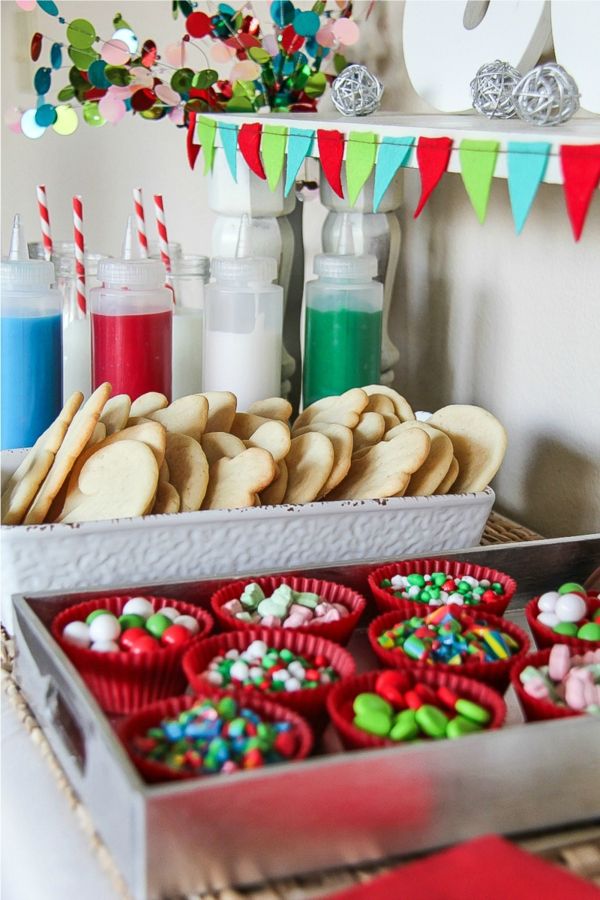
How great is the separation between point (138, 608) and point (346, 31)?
0.88 meters

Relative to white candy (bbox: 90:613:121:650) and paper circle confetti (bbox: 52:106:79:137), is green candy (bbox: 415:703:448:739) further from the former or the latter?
paper circle confetti (bbox: 52:106:79:137)

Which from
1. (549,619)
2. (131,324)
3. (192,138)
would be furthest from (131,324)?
(549,619)

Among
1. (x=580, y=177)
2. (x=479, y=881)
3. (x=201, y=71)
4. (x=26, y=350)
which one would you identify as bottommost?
(x=479, y=881)

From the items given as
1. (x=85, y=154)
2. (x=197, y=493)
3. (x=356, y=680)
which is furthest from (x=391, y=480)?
(x=85, y=154)

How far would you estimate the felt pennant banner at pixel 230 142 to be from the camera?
4.12 feet

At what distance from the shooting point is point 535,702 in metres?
0.68

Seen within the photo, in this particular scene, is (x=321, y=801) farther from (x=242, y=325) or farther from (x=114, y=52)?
(x=114, y=52)

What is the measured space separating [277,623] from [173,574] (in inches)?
5.3

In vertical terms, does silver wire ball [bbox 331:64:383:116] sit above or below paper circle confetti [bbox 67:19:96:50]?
below

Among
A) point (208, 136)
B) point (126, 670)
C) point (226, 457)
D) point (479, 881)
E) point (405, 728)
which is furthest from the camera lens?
point (208, 136)

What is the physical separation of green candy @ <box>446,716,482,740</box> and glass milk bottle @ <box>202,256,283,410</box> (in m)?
0.64

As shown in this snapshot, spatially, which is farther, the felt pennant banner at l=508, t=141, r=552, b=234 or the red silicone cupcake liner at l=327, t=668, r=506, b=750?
the felt pennant banner at l=508, t=141, r=552, b=234

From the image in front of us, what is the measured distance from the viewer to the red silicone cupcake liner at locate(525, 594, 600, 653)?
30.1 inches

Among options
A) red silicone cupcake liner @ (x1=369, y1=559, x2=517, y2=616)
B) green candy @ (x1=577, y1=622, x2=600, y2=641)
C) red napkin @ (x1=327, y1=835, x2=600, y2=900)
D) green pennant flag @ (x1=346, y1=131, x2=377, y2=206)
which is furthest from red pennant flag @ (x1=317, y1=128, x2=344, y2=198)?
red napkin @ (x1=327, y1=835, x2=600, y2=900)
